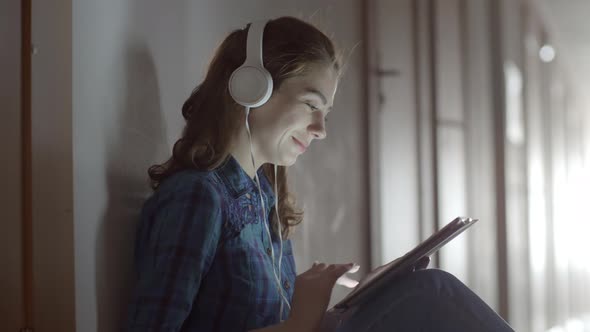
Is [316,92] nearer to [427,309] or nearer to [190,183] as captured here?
[190,183]

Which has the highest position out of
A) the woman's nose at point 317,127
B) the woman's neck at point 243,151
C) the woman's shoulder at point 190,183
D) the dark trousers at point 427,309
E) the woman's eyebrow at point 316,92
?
the woman's eyebrow at point 316,92

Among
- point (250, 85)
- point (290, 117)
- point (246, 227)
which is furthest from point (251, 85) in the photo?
point (246, 227)

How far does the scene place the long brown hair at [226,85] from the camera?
96cm

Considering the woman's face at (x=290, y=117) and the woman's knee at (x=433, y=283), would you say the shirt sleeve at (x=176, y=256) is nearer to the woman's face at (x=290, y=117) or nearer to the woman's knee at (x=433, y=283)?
the woman's face at (x=290, y=117)

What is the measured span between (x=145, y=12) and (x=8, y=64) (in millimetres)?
298

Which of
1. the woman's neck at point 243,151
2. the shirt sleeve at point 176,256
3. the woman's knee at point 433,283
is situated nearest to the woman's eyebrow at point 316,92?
the woman's neck at point 243,151

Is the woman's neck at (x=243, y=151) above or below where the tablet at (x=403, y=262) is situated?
above

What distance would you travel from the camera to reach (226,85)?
100cm

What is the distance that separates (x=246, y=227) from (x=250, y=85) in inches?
8.2

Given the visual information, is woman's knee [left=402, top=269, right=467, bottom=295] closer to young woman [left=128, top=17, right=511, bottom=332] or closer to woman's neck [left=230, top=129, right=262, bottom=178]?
young woman [left=128, top=17, right=511, bottom=332]

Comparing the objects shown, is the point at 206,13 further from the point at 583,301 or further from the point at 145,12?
the point at 583,301

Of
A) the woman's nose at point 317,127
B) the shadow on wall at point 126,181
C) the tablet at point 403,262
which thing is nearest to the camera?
the tablet at point 403,262

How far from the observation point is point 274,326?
861mm

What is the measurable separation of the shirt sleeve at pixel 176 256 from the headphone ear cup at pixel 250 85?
133 mm
